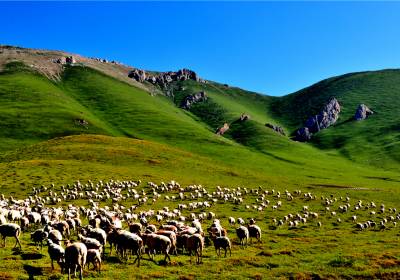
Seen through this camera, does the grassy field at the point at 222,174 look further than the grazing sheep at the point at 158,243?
No

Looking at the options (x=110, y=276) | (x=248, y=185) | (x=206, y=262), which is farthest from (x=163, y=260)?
(x=248, y=185)

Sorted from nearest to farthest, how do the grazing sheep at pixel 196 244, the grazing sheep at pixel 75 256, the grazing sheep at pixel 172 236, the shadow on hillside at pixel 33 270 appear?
1. the grazing sheep at pixel 75 256
2. the shadow on hillside at pixel 33 270
3. the grazing sheep at pixel 196 244
4. the grazing sheep at pixel 172 236

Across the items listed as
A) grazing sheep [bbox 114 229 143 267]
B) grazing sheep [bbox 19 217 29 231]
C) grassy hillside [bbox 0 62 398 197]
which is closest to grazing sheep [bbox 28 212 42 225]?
grazing sheep [bbox 19 217 29 231]

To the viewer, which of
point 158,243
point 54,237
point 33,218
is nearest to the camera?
point 54,237

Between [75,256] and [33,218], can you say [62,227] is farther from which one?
[75,256]

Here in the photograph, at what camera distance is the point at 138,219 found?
45656mm

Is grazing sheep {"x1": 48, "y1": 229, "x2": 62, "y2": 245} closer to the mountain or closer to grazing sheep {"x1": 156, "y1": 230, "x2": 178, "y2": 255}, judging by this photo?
grazing sheep {"x1": 156, "y1": 230, "x2": 178, "y2": 255}

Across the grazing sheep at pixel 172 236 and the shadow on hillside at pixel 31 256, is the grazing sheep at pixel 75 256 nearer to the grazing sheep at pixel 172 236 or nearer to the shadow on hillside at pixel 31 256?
the shadow on hillside at pixel 31 256

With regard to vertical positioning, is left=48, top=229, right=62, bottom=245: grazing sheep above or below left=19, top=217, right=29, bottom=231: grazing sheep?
above

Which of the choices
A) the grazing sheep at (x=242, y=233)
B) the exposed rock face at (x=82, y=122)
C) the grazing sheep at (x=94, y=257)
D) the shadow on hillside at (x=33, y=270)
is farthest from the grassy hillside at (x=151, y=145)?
the grazing sheep at (x=94, y=257)

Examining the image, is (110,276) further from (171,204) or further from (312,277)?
(171,204)

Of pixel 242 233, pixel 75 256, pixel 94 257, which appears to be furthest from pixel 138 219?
pixel 75 256

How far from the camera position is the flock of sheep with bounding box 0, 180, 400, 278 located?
26.8m

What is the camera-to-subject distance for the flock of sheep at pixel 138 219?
87.8 feet
